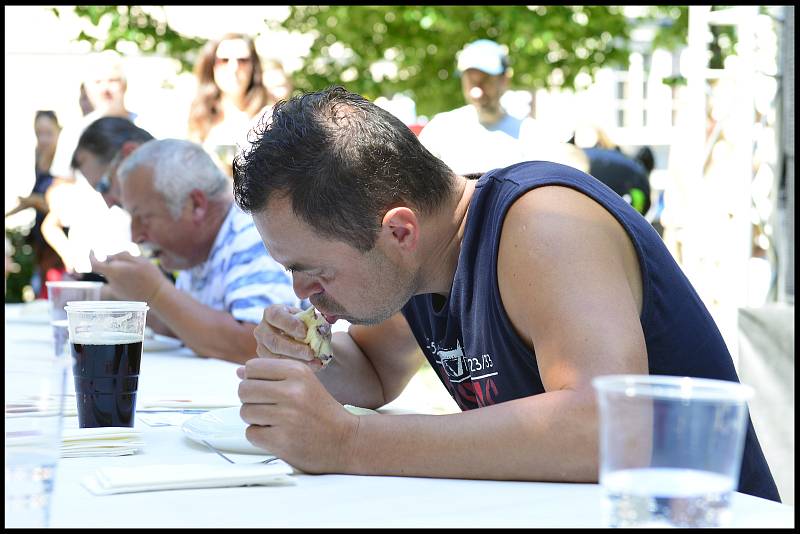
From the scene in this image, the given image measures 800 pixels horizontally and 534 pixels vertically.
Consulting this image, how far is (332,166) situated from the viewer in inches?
67.2

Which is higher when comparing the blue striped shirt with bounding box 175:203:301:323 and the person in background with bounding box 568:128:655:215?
the person in background with bounding box 568:128:655:215

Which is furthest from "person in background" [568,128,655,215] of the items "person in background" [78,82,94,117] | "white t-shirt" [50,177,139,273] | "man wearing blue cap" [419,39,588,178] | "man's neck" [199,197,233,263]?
"man's neck" [199,197,233,263]

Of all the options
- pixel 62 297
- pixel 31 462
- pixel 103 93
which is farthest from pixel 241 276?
pixel 103 93

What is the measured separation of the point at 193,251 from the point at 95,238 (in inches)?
53.6

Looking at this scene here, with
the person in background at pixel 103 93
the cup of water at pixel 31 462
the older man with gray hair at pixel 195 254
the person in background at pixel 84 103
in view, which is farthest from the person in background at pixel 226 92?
the cup of water at pixel 31 462

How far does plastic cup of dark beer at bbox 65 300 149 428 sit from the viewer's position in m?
1.87

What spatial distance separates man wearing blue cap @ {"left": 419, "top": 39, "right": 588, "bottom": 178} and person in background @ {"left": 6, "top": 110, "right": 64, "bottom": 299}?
3165 mm

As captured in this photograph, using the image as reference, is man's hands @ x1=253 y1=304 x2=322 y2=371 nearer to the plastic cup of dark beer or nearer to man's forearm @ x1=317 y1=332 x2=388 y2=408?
man's forearm @ x1=317 y1=332 x2=388 y2=408

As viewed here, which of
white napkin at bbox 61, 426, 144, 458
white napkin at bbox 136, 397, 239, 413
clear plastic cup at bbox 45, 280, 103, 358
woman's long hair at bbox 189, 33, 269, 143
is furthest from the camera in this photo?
woman's long hair at bbox 189, 33, 269, 143

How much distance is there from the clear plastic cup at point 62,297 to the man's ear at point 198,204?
0.66 meters

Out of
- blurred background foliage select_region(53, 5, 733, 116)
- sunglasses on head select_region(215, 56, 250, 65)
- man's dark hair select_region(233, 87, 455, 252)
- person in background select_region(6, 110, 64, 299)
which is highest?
blurred background foliage select_region(53, 5, 733, 116)

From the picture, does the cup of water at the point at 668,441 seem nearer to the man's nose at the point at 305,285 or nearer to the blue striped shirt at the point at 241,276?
the man's nose at the point at 305,285

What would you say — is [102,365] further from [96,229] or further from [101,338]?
[96,229]

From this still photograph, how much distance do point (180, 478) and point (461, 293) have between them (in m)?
0.67
